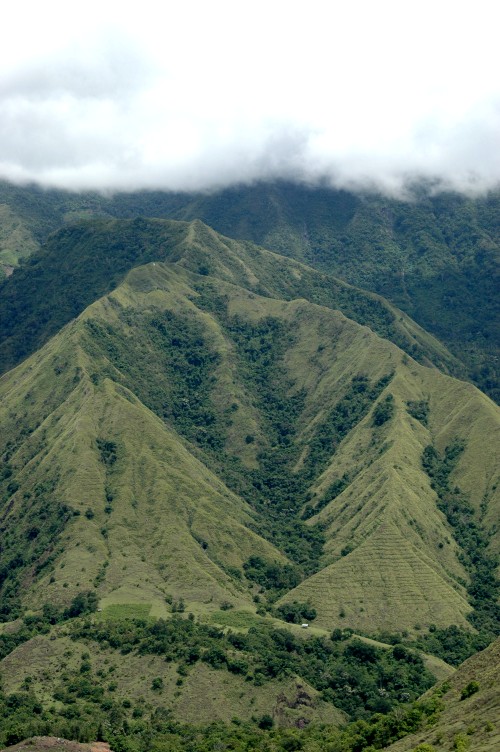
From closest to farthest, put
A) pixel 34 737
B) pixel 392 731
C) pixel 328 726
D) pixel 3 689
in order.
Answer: pixel 392 731
pixel 34 737
pixel 328 726
pixel 3 689

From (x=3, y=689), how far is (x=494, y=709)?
109 m

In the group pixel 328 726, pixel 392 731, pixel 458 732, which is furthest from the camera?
pixel 328 726

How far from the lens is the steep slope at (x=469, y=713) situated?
112188 mm

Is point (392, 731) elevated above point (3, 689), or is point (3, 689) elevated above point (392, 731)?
point (392, 731)

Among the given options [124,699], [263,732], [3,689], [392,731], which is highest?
[392,731]

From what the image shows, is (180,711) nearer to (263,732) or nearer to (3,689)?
(263,732)

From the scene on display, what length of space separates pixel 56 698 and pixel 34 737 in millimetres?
30469

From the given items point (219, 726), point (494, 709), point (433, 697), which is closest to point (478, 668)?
point (433, 697)

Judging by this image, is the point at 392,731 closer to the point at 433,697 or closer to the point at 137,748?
the point at 433,697

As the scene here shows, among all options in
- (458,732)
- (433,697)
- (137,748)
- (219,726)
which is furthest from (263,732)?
(458,732)

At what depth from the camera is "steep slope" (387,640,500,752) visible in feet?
368

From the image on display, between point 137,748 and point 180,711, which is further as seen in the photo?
point 180,711

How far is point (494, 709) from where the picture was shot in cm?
11912

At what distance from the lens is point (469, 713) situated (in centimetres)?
12438
